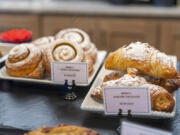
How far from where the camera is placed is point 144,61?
1.11 meters

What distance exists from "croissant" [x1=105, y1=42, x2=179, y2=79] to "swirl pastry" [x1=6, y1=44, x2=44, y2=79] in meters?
0.30

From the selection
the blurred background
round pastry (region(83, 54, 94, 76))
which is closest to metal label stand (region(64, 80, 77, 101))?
round pastry (region(83, 54, 94, 76))

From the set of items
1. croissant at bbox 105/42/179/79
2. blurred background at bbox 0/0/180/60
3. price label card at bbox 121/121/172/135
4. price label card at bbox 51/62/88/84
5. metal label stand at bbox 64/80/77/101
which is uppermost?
blurred background at bbox 0/0/180/60

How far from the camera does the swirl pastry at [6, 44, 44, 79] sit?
129 cm

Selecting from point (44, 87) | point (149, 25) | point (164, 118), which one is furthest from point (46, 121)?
point (149, 25)

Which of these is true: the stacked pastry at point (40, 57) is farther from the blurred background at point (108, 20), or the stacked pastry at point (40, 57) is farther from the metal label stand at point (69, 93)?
the blurred background at point (108, 20)

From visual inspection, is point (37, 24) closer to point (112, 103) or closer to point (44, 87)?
point (44, 87)

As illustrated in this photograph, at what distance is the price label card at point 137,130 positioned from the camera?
0.77 m

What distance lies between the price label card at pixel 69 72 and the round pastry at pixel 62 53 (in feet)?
0.24

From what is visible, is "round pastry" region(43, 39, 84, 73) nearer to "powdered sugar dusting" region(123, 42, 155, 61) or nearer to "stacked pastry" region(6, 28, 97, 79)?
"stacked pastry" region(6, 28, 97, 79)

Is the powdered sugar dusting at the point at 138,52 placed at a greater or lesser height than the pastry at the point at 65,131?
greater

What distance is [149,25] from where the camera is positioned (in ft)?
8.43

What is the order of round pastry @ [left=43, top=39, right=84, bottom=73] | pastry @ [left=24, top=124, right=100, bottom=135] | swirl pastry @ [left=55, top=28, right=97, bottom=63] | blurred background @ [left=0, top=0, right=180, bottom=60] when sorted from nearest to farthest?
pastry @ [left=24, top=124, right=100, bottom=135] → round pastry @ [left=43, top=39, right=84, bottom=73] → swirl pastry @ [left=55, top=28, right=97, bottom=63] → blurred background @ [left=0, top=0, right=180, bottom=60]

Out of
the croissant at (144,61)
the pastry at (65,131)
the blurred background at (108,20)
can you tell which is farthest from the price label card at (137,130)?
the blurred background at (108,20)
